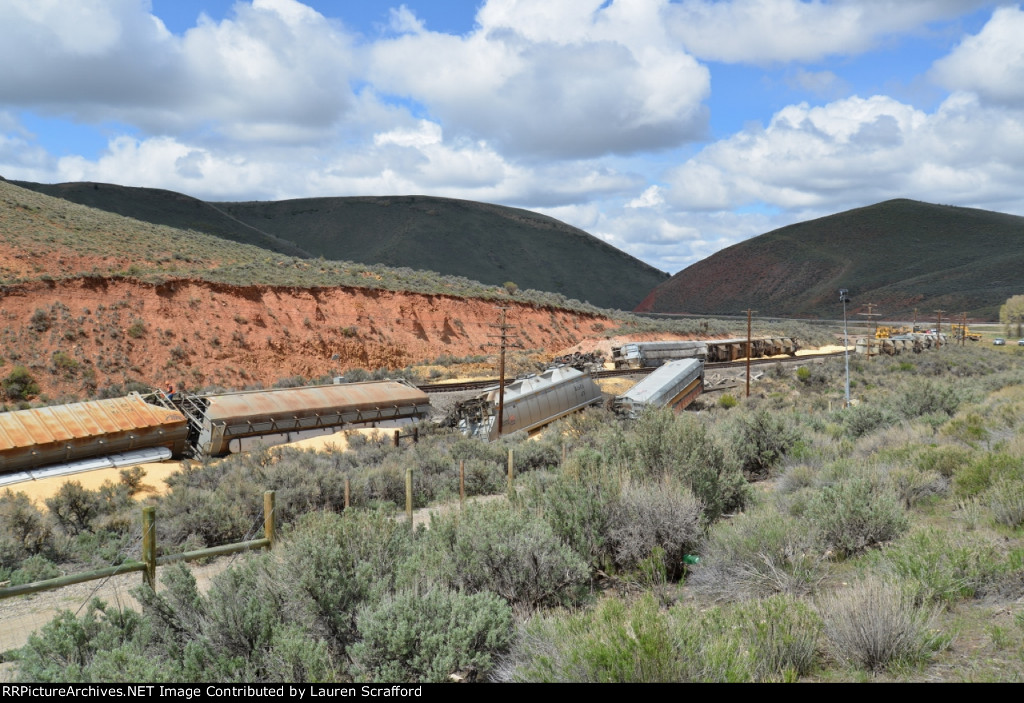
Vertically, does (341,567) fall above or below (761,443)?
above

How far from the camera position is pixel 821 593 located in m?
6.25

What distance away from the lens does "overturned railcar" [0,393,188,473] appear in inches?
828

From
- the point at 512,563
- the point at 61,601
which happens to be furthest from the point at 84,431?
the point at 512,563

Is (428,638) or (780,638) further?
(428,638)

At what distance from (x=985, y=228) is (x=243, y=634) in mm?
149163

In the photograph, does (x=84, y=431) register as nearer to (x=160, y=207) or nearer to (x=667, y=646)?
(x=667, y=646)

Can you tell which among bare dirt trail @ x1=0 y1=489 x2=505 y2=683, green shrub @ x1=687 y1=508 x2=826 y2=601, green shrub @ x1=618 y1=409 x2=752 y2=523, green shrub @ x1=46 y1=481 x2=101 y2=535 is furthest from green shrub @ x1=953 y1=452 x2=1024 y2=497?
green shrub @ x1=46 y1=481 x2=101 y2=535

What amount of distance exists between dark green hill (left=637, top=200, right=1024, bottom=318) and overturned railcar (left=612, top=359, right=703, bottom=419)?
253ft

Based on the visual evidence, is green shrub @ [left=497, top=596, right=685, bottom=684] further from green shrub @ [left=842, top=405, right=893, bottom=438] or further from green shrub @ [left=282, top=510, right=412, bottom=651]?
green shrub @ [left=842, top=405, right=893, bottom=438]

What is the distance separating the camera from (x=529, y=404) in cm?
2669

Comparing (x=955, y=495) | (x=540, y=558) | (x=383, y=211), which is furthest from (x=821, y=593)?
(x=383, y=211)

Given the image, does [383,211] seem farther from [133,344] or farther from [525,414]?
[525,414]

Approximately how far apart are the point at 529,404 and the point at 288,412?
9.12 metres

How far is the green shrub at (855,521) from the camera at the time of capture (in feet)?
24.8
